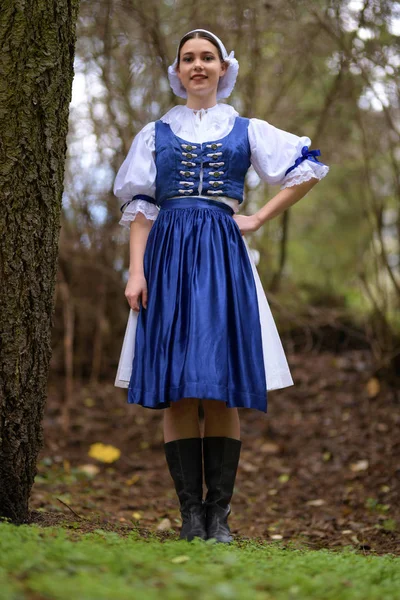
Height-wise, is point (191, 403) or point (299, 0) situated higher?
point (299, 0)

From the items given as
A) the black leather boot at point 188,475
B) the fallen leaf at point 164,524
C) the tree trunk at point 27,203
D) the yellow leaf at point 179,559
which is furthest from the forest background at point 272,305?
the yellow leaf at point 179,559

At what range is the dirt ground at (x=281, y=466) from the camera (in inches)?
120

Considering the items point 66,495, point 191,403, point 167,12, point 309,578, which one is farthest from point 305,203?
point 309,578

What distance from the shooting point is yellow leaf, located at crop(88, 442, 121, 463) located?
4.32m

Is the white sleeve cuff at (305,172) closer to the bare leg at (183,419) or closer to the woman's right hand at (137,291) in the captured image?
the woman's right hand at (137,291)

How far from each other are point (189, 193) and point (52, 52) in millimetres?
667

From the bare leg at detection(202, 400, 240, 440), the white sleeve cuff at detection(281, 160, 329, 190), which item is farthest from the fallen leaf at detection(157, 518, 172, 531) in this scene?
the white sleeve cuff at detection(281, 160, 329, 190)

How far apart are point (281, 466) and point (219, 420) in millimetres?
1999

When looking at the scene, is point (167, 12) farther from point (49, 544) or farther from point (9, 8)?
point (49, 544)

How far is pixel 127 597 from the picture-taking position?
4.09 feet

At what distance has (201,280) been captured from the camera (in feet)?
7.47

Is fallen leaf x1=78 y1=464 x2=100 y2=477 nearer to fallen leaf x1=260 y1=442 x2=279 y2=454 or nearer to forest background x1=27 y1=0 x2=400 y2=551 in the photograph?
forest background x1=27 y1=0 x2=400 y2=551

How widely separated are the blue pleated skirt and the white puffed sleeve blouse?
14 centimetres

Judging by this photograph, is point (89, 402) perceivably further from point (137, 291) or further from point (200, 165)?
point (200, 165)
